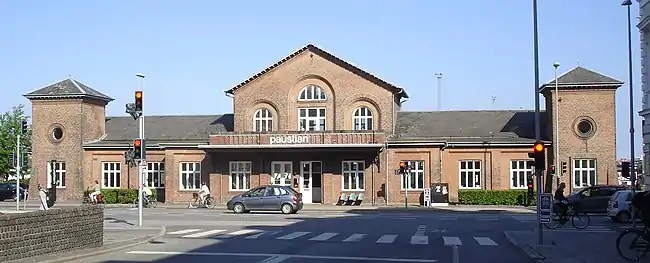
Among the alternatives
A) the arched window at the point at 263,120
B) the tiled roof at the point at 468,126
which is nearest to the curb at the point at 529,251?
the tiled roof at the point at 468,126

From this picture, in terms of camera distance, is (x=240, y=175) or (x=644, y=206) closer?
(x=644, y=206)

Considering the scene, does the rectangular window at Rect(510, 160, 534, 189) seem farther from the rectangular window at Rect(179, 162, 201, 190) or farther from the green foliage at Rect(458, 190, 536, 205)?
the rectangular window at Rect(179, 162, 201, 190)

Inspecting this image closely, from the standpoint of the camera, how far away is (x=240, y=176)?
173 feet

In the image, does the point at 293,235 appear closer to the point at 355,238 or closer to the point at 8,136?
the point at 355,238

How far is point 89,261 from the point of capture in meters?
16.8

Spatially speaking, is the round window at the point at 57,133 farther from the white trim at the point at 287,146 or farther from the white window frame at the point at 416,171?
the white window frame at the point at 416,171

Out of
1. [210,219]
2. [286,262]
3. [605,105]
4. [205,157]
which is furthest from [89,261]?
[605,105]

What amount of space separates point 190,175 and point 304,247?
34.7 meters

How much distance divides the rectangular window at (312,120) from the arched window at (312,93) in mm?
805

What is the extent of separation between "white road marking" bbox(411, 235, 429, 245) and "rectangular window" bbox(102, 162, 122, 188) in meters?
35.9

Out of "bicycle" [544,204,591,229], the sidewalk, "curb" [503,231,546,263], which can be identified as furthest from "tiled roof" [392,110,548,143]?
"curb" [503,231,546,263]

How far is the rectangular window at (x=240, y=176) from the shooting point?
52.4 m

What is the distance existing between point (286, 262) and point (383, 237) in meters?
8.08

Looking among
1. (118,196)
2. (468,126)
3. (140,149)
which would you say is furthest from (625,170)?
(118,196)
